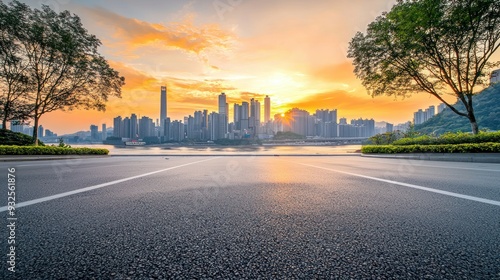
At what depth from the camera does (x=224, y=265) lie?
1.22m

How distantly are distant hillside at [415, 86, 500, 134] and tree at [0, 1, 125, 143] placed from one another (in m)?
95.9

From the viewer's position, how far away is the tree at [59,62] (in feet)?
68.4

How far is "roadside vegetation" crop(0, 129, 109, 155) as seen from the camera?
48.0 ft

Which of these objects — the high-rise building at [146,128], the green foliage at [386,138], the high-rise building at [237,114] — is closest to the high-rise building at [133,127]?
the high-rise building at [146,128]

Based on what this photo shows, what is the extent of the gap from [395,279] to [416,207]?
1.98 meters

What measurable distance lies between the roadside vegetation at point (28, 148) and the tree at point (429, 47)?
24.6m

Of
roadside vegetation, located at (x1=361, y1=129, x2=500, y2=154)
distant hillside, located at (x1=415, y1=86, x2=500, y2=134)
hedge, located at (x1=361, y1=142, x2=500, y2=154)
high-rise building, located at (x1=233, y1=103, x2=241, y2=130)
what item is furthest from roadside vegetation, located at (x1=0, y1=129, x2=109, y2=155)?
high-rise building, located at (x1=233, y1=103, x2=241, y2=130)

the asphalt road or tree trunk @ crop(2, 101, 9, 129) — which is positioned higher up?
tree trunk @ crop(2, 101, 9, 129)

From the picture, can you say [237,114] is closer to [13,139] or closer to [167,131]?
[167,131]

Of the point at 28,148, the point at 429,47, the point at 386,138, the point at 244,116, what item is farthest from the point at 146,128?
the point at 429,47

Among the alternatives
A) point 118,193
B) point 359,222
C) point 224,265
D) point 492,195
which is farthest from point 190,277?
point 492,195

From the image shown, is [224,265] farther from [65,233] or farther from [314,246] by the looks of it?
[65,233]

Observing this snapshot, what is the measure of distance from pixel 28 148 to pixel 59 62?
11.1 m

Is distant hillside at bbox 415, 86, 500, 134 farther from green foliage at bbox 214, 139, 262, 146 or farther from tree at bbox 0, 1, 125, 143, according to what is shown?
tree at bbox 0, 1, 125, 143
